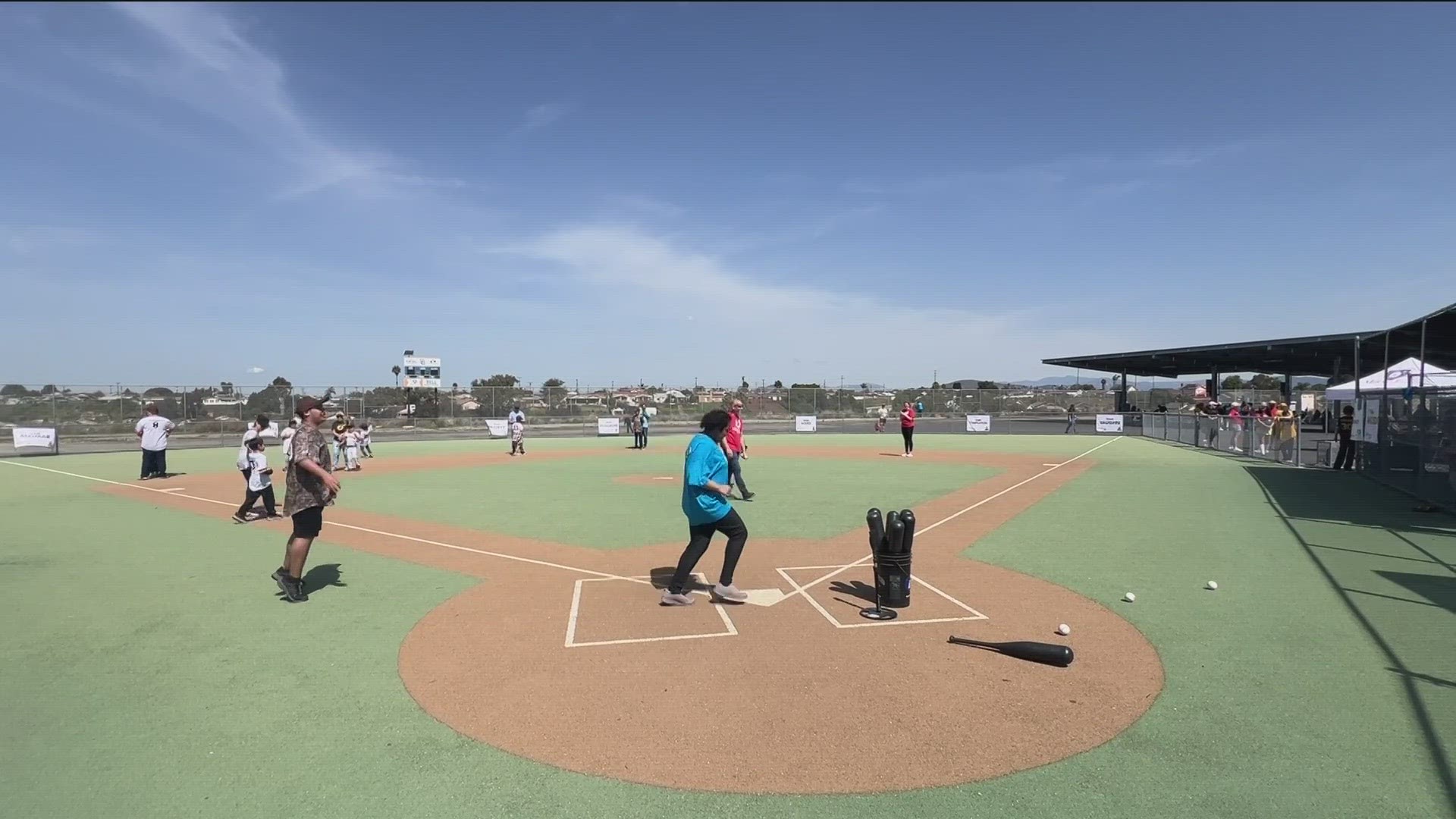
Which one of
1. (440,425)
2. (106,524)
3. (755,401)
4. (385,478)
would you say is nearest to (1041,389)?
(755,401)

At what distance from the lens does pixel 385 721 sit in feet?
14.9

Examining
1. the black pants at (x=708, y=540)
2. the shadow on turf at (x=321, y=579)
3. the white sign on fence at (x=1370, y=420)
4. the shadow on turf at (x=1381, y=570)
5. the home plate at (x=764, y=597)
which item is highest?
the white sign on fence at (x=1370, y=420)

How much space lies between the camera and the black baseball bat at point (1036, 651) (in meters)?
5.42

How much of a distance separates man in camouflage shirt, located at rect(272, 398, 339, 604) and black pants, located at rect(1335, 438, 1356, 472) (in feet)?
76.6

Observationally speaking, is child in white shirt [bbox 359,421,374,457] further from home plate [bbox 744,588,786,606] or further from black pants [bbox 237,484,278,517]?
home plate [bbox 744,588,786,606]

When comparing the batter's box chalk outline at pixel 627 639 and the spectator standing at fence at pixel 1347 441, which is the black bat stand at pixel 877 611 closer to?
the batter's box chalk outline at pixel 627 639

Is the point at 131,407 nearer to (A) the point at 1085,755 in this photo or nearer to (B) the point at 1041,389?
(A) the point at 1085,755

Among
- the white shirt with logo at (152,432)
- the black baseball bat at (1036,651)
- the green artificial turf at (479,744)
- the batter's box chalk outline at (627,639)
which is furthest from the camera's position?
the white shirt with logo at (152,432)

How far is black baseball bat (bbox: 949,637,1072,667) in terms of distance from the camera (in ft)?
17.8

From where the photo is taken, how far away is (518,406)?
1483 inches

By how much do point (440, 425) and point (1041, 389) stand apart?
153ft

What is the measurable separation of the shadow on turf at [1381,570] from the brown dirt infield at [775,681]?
59.0 inches

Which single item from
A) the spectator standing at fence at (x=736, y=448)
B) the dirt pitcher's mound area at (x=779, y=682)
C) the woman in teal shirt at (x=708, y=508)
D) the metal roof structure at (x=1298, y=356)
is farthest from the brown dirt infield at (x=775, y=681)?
the metal roof structure at (x=1298, y=356)

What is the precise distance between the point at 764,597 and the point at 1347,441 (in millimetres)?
Result: 19735
